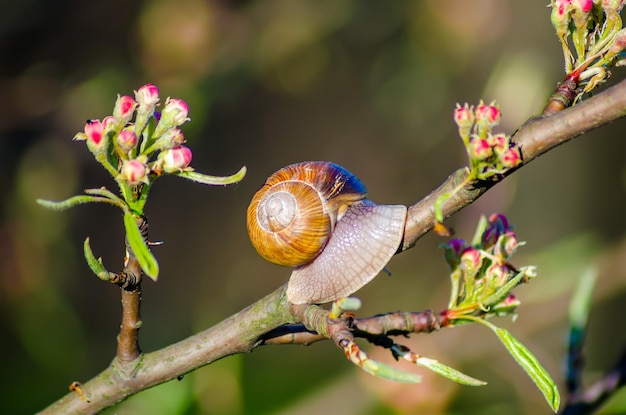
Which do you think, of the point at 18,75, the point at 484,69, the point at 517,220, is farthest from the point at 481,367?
the point at 18,75

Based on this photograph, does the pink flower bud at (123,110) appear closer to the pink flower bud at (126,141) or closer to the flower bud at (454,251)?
the pink flower bud at (126,141)

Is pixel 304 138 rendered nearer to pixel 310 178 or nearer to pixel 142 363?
pixel 310 178

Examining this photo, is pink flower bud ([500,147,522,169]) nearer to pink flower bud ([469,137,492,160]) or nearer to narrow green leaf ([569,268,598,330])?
pink flower bud ([469,137,492,160])

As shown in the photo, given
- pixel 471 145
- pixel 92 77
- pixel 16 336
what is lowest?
pixel 471 145

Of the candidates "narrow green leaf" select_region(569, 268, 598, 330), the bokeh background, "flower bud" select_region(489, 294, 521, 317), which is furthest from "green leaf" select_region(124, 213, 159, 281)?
the bokeh background

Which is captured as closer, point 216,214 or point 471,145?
point 471,145

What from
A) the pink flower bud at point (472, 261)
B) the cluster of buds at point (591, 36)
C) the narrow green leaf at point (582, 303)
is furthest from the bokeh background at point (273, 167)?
the cluster of buds at point (591, 36)
